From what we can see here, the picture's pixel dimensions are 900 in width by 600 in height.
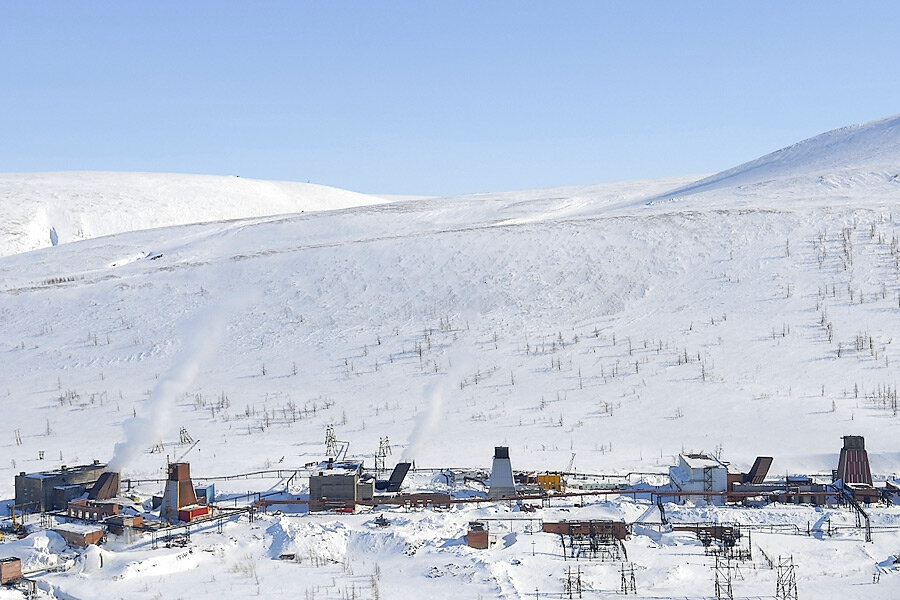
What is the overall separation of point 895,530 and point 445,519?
11.1 meters

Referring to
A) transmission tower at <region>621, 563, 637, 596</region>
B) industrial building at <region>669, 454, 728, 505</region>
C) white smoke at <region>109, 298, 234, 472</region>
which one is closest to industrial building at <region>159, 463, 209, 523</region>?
white smoke at <region>109, 298, 234, 472</region>

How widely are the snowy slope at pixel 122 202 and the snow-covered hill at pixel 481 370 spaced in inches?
1652

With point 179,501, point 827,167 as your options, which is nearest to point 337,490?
point 179,501

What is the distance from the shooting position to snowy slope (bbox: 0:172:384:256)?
11688 centimetres

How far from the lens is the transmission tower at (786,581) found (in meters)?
19.7

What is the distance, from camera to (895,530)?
24.1 m

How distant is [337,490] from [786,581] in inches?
478

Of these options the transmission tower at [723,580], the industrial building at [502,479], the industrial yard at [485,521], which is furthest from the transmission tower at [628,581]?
the industrial building at [502,479]

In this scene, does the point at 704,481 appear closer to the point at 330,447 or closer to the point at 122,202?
the point at 330,447

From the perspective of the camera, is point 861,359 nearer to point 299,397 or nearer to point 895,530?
point 895,530

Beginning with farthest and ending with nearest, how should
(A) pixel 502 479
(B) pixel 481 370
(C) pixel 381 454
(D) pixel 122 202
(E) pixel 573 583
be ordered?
(D) pixel 122 202
(B) pixel 481 370
(C) pixel 381 454
(A) pixel 502 479
(E) pixel 573 583

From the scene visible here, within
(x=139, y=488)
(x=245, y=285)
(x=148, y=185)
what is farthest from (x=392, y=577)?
(x=148, y=185)

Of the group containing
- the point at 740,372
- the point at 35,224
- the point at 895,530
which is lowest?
the point at 895,530

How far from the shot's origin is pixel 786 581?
67.5 ft
